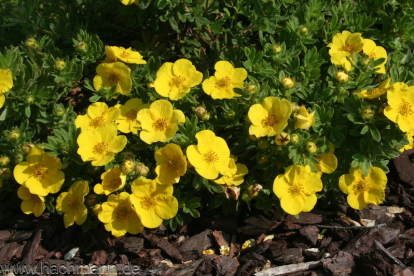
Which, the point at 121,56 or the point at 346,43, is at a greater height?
the point at 346,43

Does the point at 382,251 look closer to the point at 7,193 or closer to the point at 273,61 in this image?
the point at 273,61

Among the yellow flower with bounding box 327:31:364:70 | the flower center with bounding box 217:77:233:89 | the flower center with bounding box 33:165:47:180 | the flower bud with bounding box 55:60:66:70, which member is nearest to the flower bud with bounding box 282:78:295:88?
the flower center with bounding box 217:77:233:89

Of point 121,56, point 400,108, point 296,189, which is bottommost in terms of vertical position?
point 296,189

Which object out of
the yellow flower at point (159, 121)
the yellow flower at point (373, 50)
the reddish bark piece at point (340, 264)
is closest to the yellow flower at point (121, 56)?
the yellow flower at point (159, 121)

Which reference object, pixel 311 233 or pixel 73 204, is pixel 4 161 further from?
pixel 311 233

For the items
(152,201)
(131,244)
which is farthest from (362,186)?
(131,244)
